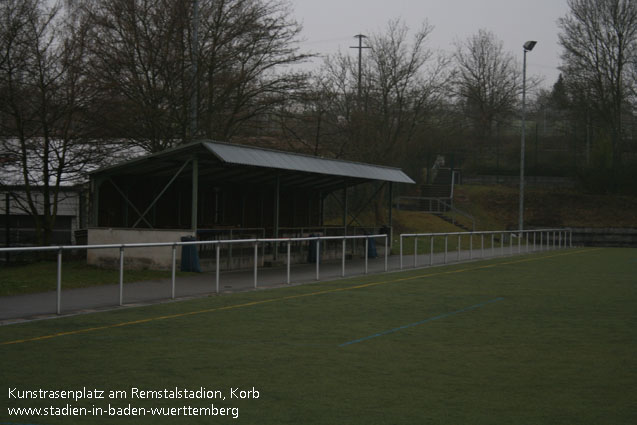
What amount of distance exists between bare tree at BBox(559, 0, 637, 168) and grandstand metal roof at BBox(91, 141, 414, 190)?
101 ft

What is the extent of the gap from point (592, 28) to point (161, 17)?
128ft

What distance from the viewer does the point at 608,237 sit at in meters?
47.8

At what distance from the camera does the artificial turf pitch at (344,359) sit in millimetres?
6074

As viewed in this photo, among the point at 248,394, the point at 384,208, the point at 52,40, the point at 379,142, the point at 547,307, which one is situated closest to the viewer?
the point at 248,394

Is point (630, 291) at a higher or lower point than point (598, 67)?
lower

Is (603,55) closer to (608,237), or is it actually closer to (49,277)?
(608,237)

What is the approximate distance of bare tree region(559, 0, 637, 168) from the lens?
2092 inches

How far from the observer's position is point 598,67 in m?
53.9

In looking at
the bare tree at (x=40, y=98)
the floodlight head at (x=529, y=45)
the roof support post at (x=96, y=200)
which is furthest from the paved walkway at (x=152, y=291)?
the floodlight head at (x=529, y=45)

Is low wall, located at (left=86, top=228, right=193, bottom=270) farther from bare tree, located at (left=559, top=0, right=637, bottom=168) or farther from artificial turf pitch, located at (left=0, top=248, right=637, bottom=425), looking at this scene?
bare tree, located at (left=559, top=0, right=637, bottom=168)

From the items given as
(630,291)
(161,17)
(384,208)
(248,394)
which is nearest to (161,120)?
(161,17)

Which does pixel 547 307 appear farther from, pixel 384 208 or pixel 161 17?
pixel 384 208

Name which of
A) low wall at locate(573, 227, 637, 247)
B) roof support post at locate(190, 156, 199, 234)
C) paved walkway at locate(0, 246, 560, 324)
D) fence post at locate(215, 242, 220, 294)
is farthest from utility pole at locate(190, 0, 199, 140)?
low wall at locate(573, 227, 637, 247)

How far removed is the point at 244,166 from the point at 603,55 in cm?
4069
